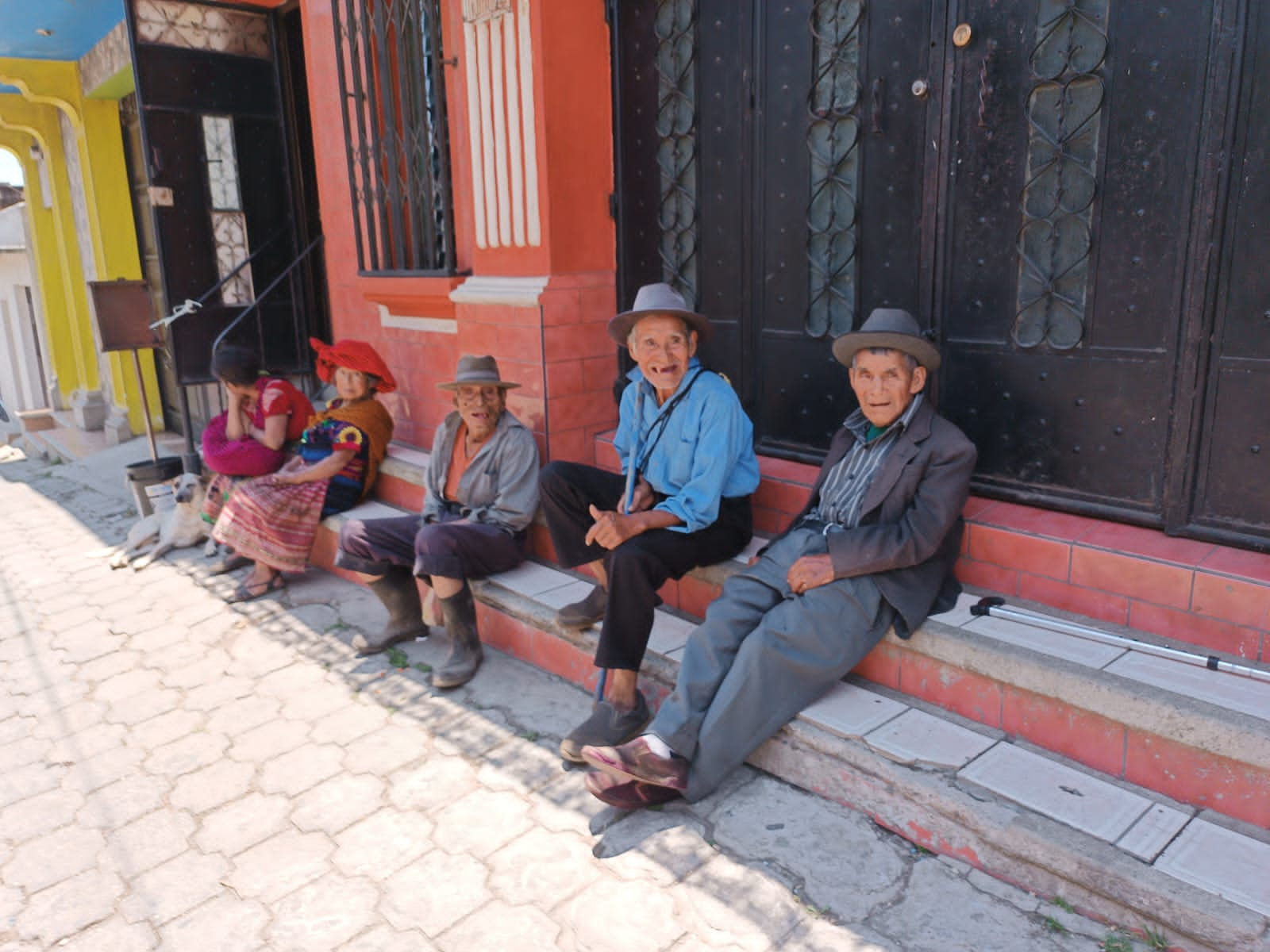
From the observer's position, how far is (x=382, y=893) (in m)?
2.46

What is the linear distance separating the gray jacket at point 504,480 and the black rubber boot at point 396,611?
409mm

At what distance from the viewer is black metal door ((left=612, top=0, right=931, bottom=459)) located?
3.30 m

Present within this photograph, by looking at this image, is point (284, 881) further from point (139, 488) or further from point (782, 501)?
point (139, 488)

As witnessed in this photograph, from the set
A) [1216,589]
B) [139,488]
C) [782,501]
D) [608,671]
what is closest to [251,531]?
[139,488]

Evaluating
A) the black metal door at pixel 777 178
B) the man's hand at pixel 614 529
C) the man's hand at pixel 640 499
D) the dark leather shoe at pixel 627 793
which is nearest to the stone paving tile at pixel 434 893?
the dark leather shoe at pixel 627 793

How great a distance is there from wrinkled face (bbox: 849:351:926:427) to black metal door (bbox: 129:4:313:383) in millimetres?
4952

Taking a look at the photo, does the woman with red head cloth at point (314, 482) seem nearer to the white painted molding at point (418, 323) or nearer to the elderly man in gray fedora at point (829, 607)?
the white painted molding at point (418, 323)

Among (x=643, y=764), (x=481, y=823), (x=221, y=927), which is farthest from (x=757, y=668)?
(x=221, y=927)

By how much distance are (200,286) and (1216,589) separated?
6418 millimetres

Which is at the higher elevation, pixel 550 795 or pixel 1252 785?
pixel 1252 785

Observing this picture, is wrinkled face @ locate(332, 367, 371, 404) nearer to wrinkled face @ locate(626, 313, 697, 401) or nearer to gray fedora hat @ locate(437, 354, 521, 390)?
gray fedora hat @ locate(437, 354, 521, 390)

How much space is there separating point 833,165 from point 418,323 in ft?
8.72

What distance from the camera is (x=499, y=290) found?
4277 mm

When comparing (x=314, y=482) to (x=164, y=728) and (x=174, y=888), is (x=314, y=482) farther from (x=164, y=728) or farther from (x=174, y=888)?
(x=174, y=888)
